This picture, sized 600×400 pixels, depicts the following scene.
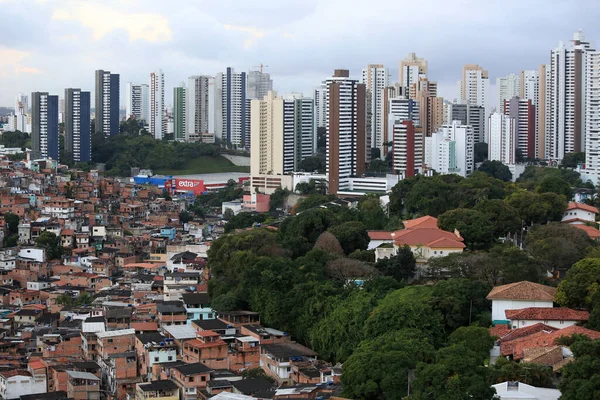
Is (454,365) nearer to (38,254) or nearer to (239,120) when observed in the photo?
(38,254)

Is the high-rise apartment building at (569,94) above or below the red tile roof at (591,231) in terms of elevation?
above

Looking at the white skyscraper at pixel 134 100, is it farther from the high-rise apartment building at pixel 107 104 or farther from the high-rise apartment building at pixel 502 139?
the high-rise apartment building at pixel 502 139

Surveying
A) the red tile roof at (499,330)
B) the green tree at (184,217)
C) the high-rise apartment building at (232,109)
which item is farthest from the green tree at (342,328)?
the high-rise apartment building at (232,109)

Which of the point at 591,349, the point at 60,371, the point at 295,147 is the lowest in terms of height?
the point at 60,371

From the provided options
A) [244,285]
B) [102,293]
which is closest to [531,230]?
[244,285]

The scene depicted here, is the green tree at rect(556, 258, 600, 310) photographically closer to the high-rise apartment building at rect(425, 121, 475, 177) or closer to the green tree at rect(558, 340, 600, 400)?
the green tree at rect(558, 340, 600, 400)
